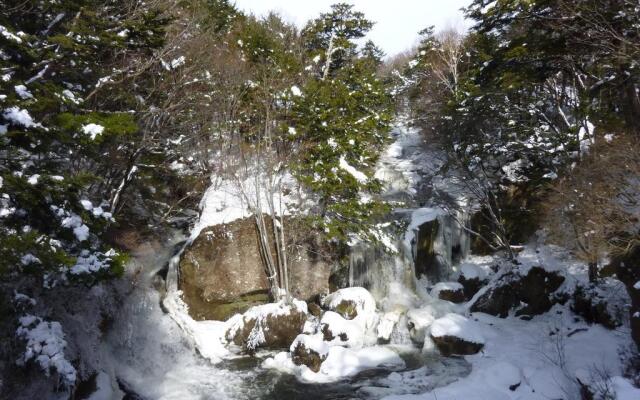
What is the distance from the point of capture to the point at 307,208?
15.8 metres

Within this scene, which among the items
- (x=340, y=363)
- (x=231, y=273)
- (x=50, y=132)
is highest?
(x=50, y=132)

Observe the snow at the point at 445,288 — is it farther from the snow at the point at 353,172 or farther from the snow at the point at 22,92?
the snow at the point at 22,92

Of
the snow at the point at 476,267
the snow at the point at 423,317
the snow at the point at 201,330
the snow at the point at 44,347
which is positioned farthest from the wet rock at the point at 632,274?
the snow at the point at 44,347

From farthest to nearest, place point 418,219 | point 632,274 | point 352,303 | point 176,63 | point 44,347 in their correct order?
point 418,219
point 352,303
point 176,63
point 632,274
point 44,347

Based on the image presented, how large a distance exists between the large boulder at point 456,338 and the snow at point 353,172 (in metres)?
5.50

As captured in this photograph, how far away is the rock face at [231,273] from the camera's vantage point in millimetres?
14344

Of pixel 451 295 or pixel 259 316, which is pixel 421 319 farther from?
pixel 259 316

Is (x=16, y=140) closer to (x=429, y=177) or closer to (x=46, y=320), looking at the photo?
(x=46, y=320)

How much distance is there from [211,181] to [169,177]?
6.78 feet

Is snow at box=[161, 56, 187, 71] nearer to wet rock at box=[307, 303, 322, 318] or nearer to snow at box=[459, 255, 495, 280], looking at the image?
wet rock at box=[307, 303, 322, 318]

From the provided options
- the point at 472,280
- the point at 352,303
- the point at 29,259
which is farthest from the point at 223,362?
the point at 472,280

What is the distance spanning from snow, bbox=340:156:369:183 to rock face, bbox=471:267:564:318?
19.7 feet

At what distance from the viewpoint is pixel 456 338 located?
11812mm

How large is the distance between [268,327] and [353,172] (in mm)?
6107
